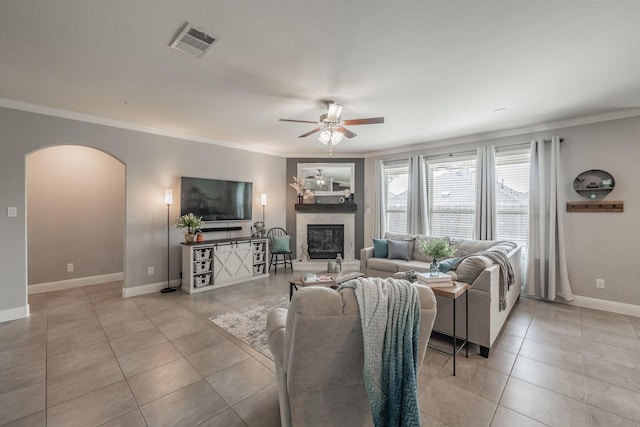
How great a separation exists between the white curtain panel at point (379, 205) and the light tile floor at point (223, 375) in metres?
2.93

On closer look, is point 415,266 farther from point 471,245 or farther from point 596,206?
point 596,206

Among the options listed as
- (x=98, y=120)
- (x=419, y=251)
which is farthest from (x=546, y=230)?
(x=98, y=120)

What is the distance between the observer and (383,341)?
4.22 ft

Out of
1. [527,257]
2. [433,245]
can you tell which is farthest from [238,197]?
[527,257]

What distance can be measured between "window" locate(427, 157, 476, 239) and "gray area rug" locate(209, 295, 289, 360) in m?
3.26

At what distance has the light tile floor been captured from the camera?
5.92ft

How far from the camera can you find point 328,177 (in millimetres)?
6258

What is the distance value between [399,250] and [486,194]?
1.72 meters

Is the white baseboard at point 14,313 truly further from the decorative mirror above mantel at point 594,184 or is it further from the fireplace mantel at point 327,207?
the decorative mirror above mantel at point 594,184

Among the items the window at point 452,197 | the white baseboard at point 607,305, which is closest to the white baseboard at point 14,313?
the window at point 452,197

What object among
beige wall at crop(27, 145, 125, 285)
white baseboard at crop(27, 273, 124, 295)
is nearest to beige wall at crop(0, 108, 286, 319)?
beige wall at crop(27, 145, 125, 285)

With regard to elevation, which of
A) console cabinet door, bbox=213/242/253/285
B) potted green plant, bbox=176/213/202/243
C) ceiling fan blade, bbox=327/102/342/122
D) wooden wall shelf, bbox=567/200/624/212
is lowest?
console cabinet door, bbox=213/242/253/285

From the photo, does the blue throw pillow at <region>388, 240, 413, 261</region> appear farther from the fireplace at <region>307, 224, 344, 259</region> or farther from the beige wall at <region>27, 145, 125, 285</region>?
the beige wall at <region>27, 145, 125, 285</region>

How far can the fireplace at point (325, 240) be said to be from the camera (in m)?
6.27
